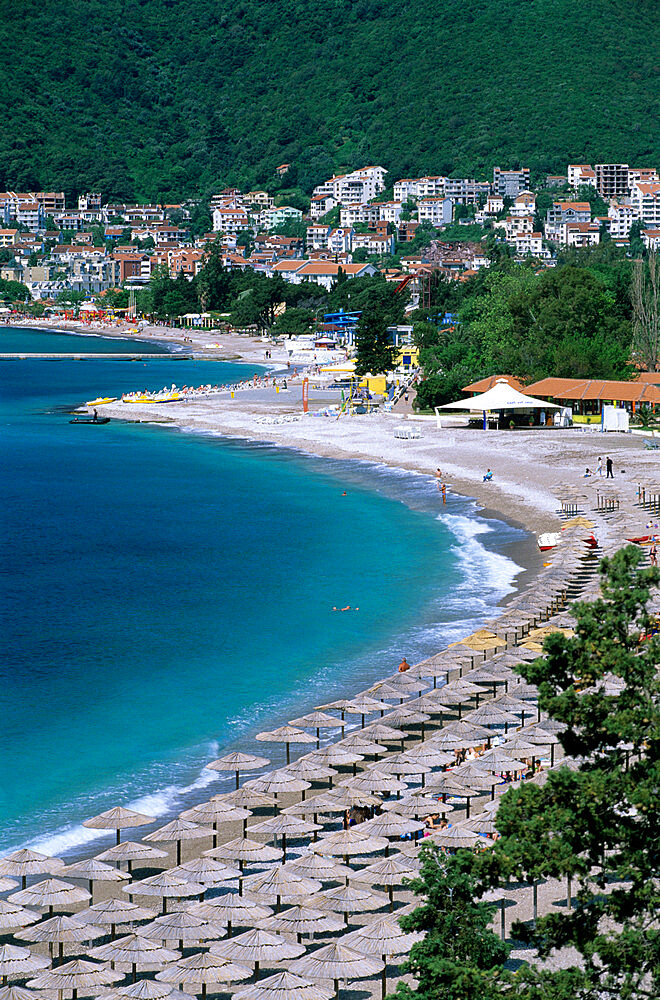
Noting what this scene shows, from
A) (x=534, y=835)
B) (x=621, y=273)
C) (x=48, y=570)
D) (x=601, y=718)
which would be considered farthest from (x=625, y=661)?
(x=621, y=273)

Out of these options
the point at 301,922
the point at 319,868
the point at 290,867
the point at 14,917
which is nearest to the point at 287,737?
the point at 290,867

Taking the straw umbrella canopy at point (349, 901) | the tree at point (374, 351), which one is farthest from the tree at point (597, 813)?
the tree at point (374, 351)

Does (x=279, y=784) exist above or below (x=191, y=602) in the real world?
below

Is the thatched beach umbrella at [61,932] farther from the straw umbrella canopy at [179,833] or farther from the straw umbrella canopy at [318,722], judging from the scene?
the straw umbrella canopy at [318,722]

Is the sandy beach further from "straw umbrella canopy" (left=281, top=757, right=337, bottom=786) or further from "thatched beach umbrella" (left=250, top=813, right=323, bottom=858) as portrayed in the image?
"straw umbrella canopy" (left=281, top=757, right=337, bottom=786)

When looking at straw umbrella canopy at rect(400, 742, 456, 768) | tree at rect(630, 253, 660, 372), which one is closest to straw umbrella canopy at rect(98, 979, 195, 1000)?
straw umbrella canopy at rect(400, 742, 456, 768)

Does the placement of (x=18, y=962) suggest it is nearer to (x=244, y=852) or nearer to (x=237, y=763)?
(x=244, y=852)

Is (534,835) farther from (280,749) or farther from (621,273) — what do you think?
(621,273)
